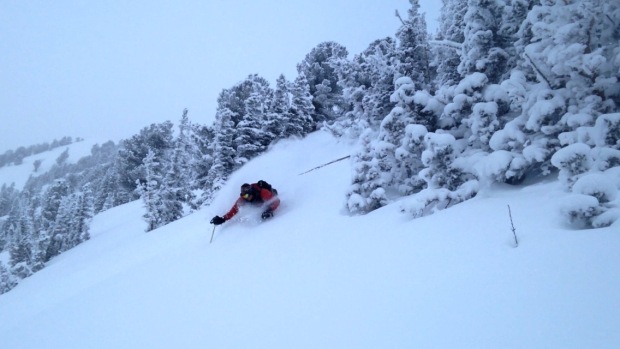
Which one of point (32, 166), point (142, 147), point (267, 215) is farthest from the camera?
point (32, 166)

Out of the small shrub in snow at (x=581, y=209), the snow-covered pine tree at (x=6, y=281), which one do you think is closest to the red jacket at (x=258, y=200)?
the small shrub in snow at (x=581, y=209)

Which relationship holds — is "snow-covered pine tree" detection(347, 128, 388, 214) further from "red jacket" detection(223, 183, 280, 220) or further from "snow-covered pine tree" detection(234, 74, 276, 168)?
"snow-covered pine tree" detection(234, 74, 276, 168)

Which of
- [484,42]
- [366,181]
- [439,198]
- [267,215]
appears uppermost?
[484,42]

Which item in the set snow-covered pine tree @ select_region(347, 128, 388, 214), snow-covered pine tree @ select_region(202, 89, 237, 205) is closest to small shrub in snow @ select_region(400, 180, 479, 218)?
snow-covered pine tree @ select_region(347, 128, 388, 214)

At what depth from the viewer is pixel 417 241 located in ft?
17.0

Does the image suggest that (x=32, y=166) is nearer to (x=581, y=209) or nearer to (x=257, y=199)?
(x=257, y=199)

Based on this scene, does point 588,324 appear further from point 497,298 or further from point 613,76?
point 613,76

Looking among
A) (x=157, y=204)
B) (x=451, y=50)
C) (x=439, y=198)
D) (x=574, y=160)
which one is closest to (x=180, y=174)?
(x=157, y=204)

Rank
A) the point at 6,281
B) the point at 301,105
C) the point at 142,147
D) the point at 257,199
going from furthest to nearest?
1. the point at 142,147
2. the point at 6,281
3. the point at 301,105
4. the point at 257,199

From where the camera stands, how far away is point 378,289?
13.9 ft

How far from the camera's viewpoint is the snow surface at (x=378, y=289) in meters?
3.02

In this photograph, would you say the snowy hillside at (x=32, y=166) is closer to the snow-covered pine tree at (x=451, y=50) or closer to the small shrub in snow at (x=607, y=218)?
the snow-covered pine tree at (x=451, y=50)

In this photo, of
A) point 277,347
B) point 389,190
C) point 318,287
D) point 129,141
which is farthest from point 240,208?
point 129,141

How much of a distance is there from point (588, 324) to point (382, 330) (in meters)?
1.76
